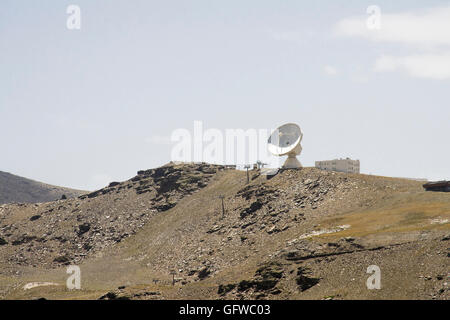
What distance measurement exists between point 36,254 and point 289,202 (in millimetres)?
63993

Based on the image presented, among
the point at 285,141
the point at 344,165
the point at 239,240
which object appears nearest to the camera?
the point at 239,240

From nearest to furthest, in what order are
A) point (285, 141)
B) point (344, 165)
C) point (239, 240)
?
point (239, 240)
point (285, 141)
point (344, 165)

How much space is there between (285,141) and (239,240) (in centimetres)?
3171

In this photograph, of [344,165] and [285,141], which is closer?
[285,141]

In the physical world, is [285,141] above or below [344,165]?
above

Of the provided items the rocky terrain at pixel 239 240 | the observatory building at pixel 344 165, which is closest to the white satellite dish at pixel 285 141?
the rocky terrain at pixel 239 240

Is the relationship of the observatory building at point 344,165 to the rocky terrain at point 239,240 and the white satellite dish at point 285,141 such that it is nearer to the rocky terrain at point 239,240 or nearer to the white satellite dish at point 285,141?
the white satellite dish at point 285,141

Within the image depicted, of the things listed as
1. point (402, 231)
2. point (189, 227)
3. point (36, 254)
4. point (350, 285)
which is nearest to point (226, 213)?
point (189, 227)

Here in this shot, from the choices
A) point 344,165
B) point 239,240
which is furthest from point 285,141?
point 239,240

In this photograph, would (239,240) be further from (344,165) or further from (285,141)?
(344,165)

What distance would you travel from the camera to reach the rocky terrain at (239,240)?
88625mm

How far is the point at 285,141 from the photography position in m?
154

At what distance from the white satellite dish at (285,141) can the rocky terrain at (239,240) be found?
511 centimetres
